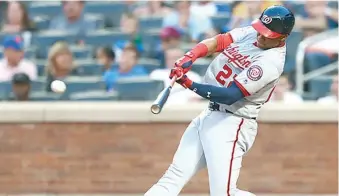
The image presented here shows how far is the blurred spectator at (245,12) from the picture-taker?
33.9ft

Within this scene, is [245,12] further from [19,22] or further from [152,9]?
[19,22]

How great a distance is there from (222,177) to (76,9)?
204 inches

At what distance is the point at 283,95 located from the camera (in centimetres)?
915

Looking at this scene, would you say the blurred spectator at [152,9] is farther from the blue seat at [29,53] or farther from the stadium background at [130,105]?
the blue seat at [29,53]

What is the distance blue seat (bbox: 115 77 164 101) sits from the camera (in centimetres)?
905

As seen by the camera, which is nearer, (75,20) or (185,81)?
(185,81)

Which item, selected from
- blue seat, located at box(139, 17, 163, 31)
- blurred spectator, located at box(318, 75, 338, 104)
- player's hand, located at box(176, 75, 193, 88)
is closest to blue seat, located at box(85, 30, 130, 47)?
blue seat, located at box(139, 17, 163, 31)

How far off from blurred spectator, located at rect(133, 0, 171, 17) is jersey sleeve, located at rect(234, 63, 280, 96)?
5.47 metres

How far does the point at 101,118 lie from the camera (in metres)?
8.37

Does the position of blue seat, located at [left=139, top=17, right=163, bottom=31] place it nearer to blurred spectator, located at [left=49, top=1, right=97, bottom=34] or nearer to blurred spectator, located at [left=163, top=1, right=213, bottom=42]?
blurred spectator, located at [left=163, top=1, right=213, bottom=42]

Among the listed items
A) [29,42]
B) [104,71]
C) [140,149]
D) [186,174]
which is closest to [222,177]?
[186,174]

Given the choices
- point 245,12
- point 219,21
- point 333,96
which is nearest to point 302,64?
point 333,96

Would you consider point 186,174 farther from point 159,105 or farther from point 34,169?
point 34,169

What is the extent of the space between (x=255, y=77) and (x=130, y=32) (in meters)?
4.91
